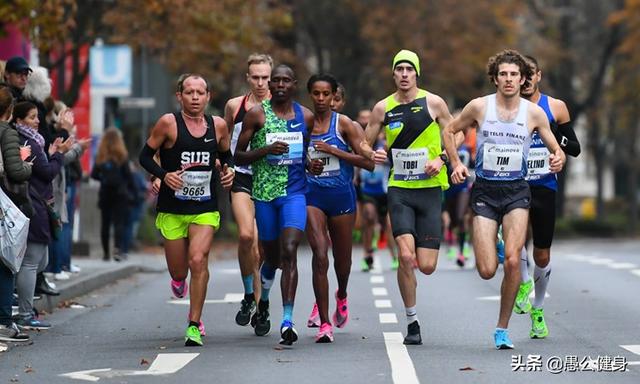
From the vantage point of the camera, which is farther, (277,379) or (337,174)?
(337,174)

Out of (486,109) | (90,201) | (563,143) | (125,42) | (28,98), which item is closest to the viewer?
(486,109)

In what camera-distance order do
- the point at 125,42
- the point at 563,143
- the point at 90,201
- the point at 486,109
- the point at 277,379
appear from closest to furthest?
1. the point at 277,379
2. the point at 486,109
3. the point at 563,143
4. the point at 125,42
5. the point at 90,201

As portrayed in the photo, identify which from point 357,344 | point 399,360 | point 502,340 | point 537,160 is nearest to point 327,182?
point 357,344

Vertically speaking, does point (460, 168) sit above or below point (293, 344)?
above

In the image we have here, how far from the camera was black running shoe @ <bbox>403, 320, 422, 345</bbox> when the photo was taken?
12023mm

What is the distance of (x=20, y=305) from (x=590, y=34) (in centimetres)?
4138

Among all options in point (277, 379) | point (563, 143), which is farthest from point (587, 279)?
point (277, 379)

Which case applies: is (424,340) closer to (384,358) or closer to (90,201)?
(384,358)

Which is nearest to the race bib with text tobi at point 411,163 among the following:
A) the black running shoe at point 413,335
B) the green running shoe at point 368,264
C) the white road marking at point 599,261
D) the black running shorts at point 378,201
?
the black running shoe at point 413,335

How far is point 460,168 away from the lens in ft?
38.5

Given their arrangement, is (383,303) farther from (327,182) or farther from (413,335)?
(413,335)

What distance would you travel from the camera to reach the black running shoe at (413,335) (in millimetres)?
12023

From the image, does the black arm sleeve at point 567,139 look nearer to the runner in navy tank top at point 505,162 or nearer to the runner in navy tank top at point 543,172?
the runner in navy tank top at point 543,172

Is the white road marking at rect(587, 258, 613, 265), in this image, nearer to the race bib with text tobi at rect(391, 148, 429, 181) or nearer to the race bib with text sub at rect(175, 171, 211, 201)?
the race bib with text tobi at rect(391, 148, 429, 181)
